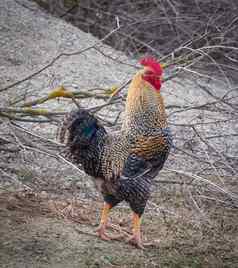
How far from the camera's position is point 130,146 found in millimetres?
4262

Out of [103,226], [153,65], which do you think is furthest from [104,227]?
[153,65]

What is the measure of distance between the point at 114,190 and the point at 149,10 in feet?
18.1

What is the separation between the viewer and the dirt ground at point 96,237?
3.93 meters

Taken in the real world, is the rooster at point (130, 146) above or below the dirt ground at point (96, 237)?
above

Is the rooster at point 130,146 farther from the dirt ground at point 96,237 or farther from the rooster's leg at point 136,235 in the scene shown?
the dirt ground at point 96,237

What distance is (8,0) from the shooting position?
9.62 metres

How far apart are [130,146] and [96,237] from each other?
26.9 inches

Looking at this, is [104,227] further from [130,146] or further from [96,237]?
[130,146]

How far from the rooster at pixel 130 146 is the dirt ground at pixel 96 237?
8.4 inches

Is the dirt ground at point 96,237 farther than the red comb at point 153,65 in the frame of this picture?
No

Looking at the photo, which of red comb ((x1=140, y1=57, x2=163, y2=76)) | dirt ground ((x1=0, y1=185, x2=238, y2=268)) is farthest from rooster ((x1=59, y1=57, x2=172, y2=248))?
dirt ground ((x1=0, y1=185, x2=238, y2=268))

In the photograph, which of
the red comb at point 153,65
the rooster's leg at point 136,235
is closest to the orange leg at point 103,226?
the rooster's leg at point 136,235

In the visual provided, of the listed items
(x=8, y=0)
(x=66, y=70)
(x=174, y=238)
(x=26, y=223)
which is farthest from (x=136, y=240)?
(x=8, y=0)

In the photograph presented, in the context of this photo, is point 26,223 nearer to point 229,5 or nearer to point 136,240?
point 136,240
